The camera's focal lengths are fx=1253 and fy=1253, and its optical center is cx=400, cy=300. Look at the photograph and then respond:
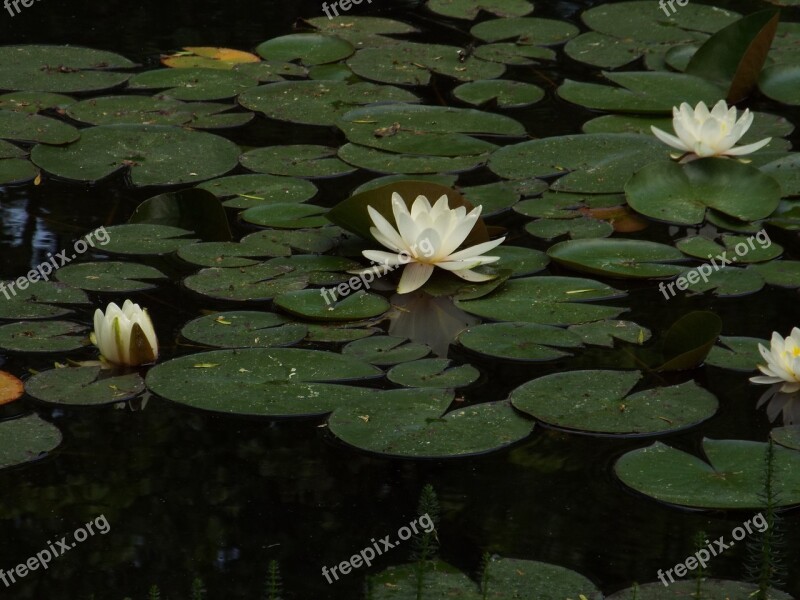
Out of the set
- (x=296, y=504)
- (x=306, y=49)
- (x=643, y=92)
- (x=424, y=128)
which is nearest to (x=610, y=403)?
(x=296, y=504)

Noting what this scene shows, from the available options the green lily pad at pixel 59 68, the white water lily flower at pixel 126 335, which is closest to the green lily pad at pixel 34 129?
the green lily pad at pixel 59 68

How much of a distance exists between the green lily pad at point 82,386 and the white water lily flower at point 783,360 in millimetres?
1602

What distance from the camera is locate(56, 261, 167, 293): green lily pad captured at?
3699 millimetres

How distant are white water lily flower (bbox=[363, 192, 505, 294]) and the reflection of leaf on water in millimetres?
53

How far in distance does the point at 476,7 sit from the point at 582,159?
7.30ft

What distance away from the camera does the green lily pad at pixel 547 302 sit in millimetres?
3580

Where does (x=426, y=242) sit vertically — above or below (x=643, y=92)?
above

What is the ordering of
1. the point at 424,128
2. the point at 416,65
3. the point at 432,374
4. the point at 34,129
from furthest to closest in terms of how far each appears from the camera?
the point at 416,65
the point at 424,128
the point at 34,129
the point at 432,374

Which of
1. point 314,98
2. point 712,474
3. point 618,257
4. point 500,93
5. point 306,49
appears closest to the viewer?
point 712,474

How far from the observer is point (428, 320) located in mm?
3600

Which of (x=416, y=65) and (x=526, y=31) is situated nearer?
(x=416, y=65)

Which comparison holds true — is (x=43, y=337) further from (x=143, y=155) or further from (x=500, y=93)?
(x=500, y=93)

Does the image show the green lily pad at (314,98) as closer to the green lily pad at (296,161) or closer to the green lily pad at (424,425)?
the green lily pad at (296,161)

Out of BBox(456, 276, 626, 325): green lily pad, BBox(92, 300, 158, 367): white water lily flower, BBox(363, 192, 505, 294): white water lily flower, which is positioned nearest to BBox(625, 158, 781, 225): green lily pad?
BBox(456, 276, 626, 325): green lily pad
